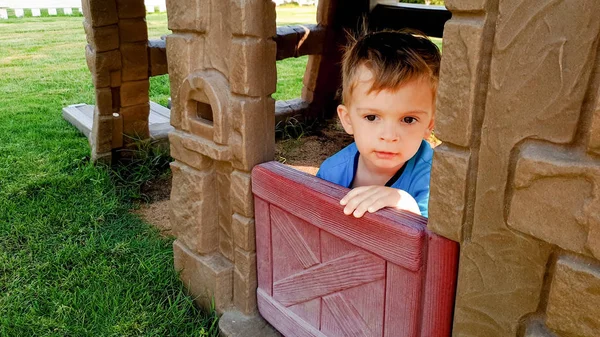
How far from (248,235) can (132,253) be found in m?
1.06

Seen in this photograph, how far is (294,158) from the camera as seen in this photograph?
463 cm

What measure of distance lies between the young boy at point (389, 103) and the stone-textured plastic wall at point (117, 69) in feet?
8.08

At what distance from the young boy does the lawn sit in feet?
3.72

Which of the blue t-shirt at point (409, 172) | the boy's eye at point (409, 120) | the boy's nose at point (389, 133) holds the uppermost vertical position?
the boy's eye at point (409, 120)

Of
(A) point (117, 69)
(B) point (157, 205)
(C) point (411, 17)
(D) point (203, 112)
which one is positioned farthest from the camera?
(C) point (411, 17)

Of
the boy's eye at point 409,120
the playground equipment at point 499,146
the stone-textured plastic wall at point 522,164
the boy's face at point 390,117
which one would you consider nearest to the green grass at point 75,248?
the playground equipment at point 499,146

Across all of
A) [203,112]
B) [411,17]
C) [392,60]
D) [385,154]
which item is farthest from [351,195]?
[411,17]

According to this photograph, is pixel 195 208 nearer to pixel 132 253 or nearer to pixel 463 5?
pixel 132 253

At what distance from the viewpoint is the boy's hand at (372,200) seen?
5.49 feet

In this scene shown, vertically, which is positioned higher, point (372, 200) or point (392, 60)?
point (392, 60)

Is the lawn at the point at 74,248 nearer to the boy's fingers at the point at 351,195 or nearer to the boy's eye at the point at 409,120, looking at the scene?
the boy's fingers at the point at 351,195

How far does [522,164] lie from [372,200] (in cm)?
56

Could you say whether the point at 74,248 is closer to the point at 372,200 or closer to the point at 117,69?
the point at 117,69

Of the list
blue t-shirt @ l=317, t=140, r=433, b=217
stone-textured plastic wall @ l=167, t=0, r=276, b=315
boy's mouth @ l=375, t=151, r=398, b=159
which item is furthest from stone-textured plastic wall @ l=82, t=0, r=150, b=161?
boy's mouth @ l=375, t=151, r=398, b=159
